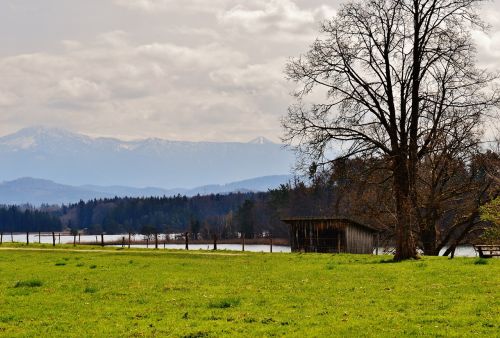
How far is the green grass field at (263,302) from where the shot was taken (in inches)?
546

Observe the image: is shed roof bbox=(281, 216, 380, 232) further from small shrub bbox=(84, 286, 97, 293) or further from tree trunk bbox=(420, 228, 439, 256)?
small shrub bbox=(84, 286, 97, 293)

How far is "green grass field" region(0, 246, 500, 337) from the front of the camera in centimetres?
1386

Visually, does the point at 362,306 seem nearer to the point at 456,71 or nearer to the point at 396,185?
the point at 396,185

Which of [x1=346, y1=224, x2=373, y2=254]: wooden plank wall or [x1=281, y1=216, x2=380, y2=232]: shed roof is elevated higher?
[x1=281, y1=216, x2=380, y2=232]: shed roof

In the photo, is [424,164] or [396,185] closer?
[396,185]

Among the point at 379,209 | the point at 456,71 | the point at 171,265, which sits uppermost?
the point at 456,71

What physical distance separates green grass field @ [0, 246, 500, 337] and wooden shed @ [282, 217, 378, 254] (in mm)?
30748

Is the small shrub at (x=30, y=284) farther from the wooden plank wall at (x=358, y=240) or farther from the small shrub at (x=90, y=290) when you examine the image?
the wooden plank wall at (x=358, y=240)

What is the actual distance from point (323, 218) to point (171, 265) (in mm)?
28454

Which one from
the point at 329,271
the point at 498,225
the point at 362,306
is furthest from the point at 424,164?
the point at 362,306

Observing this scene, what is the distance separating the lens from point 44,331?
1443 centimetres

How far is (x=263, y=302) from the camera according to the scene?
18.2 meters

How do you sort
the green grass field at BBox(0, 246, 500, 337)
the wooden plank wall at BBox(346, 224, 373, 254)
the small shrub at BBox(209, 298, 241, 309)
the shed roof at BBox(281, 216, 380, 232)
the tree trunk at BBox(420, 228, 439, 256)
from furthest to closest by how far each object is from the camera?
1. the wooden plank wall at BBox(346, 224, 373, 254)
2. the shed roof at BBox(281, 216, 380, 232)
3. the tree trunk at BBox(420, 228, 439, 256)
4. the small shrub at BBox(209, 298, 241, 309)
5. the green grass field at BBox(0, 246, 500, 337)

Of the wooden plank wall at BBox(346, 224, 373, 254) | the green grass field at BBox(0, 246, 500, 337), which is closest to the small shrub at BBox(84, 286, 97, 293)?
the green grass field at BBox(0, 246, 500, 337)
